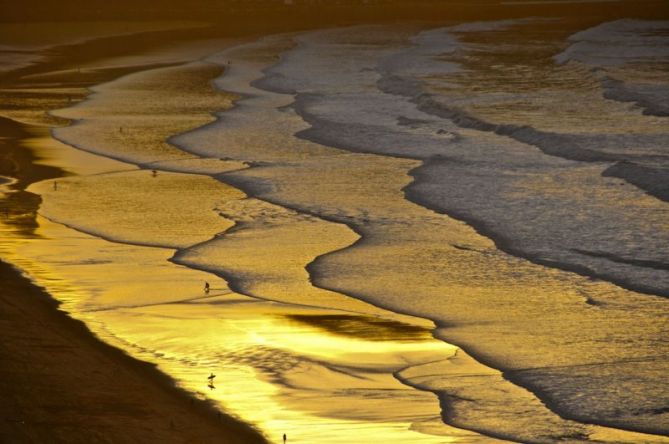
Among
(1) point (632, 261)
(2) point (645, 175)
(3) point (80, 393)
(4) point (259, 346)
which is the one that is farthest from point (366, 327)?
(2) point (645, 175)

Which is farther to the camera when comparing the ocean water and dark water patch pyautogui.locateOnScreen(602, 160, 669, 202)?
dark water patch pyautogui.locateOnScreen(602, 160, 669, 202)

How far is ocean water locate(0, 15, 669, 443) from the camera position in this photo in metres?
7.67

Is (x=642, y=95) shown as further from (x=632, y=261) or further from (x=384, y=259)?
(x=384, y=259)

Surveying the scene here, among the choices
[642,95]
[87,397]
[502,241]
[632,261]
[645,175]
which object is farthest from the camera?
[642,95]

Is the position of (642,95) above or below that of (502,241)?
below

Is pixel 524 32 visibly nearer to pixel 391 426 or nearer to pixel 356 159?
pixel 356 159

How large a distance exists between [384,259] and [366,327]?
7.03ft

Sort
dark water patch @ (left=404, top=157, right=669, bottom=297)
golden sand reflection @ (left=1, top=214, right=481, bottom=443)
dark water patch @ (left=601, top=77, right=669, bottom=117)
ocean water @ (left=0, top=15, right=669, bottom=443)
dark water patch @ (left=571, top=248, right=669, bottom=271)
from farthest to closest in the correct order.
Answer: dark water patch @ (left=601, top=77, right=669, bottom=117) → dark water patch @ (left=571, top=248, right=669, bottom=271) → dark water patch @ (left=404, top=157, right=669, bottom=297) → ocean water @ (left=0, top=15, right=669, bottom=443) → golden sand reflection @ (left=1, top=214, right=481, bottom=443)

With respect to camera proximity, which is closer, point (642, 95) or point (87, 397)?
point (87, 397)

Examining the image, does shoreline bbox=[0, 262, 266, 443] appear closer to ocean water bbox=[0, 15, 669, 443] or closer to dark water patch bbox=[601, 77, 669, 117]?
ocean water bbox=[0, 15, 669, 443]

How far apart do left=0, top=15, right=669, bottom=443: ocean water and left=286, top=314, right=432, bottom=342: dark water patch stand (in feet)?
0.09

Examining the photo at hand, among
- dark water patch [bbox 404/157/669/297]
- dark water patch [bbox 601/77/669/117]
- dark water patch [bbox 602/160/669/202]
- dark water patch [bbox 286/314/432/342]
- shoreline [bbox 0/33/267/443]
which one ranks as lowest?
dark water patch [bbox 601/77/669/117]

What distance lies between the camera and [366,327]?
9180 mm

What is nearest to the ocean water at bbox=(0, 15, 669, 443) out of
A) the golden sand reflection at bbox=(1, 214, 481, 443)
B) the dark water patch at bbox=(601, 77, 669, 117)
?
the golden sand reflection at bbox=(1, 214, 481, 443)
